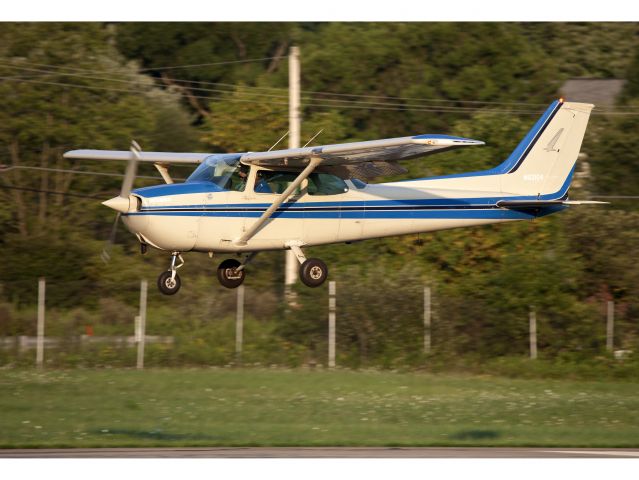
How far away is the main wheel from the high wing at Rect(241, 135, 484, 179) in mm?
1906

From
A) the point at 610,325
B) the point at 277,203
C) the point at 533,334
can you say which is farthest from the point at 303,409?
the point at 610,325

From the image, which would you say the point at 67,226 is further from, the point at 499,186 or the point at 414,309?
the point at 499,186

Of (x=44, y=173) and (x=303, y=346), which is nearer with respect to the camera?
(x=303, y=346)

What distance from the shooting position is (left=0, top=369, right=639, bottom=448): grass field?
20.1 metres

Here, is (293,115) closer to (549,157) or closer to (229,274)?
(549,157)

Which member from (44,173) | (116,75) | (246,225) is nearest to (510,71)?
(116,75)

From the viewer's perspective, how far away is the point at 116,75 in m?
41.3

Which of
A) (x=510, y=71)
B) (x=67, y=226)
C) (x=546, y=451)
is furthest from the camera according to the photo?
(x=510, y=71)

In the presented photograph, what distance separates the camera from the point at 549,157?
20719mm

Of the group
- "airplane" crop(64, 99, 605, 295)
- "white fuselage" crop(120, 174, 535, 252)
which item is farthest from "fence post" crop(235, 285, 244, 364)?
"white fuselage" crop(120, 174, 535, 252)

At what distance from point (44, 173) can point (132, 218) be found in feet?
70.0

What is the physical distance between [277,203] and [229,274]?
1.69 metres

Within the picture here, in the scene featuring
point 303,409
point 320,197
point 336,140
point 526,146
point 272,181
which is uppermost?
point 336,140

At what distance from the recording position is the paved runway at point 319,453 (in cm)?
1836
